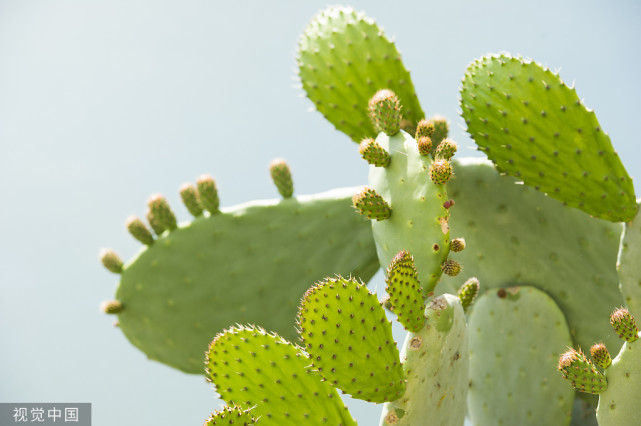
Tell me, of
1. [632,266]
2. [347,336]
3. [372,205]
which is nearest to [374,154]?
[372,205]

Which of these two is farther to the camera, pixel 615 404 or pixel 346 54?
pixel 346 54

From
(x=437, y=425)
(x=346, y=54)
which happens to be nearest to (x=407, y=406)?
(x=437, y=425)

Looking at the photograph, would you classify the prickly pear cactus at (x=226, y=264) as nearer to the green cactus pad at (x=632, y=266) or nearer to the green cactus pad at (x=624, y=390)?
the green cactus pad at (x=632, y=266)

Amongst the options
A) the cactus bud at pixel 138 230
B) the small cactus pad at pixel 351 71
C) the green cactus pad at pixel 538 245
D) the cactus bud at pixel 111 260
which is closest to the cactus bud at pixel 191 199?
the cactus bud at pixel 138 230

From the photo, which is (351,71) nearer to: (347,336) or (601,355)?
(347,336)

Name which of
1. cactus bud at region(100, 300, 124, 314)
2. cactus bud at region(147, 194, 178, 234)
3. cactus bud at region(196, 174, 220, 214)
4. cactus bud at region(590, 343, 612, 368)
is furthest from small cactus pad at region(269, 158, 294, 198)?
cactus bud at region(590, 343, 612, 368)

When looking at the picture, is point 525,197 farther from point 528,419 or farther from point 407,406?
point 407,406
